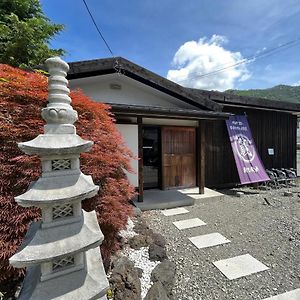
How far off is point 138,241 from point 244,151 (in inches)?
219

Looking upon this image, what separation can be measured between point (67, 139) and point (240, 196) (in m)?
6.45

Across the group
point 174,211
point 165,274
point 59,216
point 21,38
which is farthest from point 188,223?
point 21,38

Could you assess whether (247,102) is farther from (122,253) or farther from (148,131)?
(122,253)

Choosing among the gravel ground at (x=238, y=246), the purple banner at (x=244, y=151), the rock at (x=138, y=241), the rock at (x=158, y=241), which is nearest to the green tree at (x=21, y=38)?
the rock at (x=138, y=241)

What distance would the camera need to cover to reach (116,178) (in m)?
3.08

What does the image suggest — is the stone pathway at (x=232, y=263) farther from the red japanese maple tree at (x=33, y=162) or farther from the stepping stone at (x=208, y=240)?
the red japanese maple tree at (x=33, y=162)

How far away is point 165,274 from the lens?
258 centimetres

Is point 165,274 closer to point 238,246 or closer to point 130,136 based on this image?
point 238,246

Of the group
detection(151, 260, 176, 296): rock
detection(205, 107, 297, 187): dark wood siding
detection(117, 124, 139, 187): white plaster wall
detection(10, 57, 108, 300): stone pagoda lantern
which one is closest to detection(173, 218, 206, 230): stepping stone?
detection(151, 260, 176, 296): rock

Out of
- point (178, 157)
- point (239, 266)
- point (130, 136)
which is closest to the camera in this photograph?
point (239, 266)

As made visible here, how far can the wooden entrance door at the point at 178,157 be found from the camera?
666cm

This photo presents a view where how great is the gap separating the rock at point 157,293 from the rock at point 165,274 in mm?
178

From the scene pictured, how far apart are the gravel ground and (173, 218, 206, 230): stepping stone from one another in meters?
0.13

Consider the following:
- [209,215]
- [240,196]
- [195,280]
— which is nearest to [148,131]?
[209,215]
